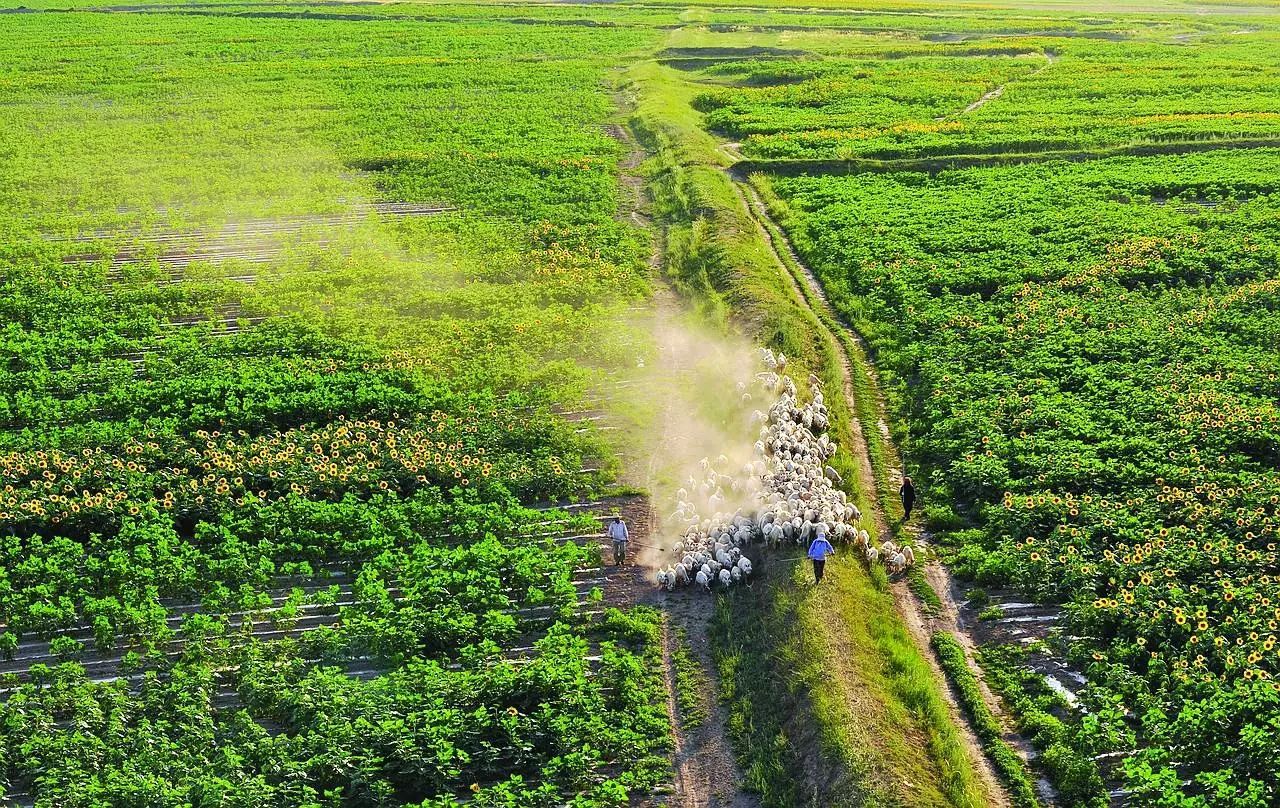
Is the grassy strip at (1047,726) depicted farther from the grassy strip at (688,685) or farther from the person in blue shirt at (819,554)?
the grassy strip at (688,685)

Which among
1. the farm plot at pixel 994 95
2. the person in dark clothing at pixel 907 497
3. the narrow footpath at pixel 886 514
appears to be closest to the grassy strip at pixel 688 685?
the narrow footpath at pixel 886 514

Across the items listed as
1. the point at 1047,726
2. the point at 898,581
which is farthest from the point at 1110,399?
the point at 1047,726

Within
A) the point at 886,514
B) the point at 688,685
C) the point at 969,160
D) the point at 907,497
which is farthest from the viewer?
the point at 969,160

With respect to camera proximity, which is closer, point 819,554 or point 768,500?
point 819,554

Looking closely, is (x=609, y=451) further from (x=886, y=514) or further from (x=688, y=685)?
(x=688, y=685)

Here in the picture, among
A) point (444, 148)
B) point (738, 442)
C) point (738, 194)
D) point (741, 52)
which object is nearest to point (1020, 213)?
point (738, 194)

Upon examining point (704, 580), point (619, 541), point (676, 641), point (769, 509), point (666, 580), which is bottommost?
point (676, 641)

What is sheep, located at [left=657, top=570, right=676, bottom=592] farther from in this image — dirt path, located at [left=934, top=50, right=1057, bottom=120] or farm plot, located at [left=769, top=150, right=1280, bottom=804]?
dirt path, located at [left=934, top=50, right=1057, bottom=120]
